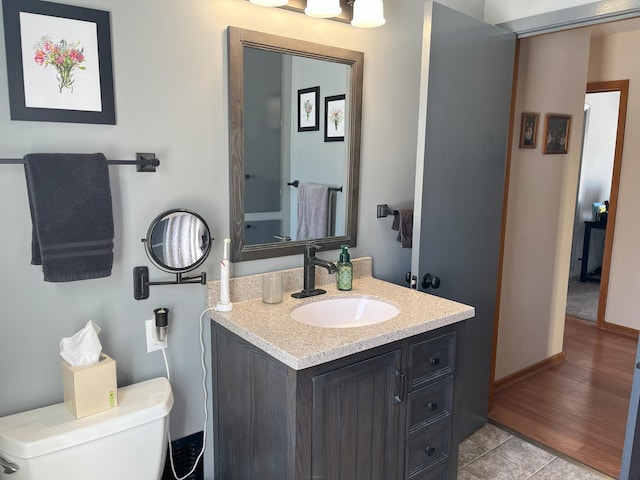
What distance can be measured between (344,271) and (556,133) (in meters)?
1.96

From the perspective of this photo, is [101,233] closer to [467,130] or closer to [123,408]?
[123,408]

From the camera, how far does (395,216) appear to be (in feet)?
7.72

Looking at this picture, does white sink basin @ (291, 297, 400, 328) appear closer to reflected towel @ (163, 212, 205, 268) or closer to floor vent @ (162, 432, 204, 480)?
reflected towel @ (163, 212, 205, 268)

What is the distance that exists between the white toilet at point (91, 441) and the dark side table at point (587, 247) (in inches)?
211

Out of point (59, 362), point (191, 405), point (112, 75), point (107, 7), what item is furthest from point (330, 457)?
point (107, 7)

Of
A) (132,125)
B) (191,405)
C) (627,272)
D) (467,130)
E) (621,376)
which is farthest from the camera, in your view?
(627,272)

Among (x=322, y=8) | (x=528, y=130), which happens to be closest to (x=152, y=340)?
(x=322, y=8)

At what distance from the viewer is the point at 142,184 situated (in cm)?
162

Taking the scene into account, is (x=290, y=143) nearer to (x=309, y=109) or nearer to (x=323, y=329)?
(x=309, y=109)

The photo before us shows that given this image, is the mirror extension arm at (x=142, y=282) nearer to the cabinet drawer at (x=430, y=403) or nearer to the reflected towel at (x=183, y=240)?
the reflected towel at (x=183, y=240)

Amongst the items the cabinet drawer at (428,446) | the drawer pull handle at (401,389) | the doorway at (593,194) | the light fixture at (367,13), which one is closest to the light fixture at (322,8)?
the light fixture at (367,13)

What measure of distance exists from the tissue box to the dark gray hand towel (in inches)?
10.3

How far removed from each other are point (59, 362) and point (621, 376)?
344 centimetres

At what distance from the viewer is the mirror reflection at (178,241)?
1.63 m
